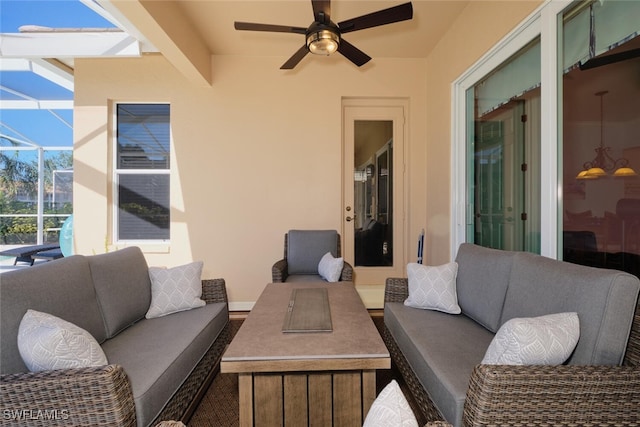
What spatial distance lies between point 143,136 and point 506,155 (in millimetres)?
4105

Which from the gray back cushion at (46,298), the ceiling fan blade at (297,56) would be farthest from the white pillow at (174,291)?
the ceiling fan blade at (297,56)

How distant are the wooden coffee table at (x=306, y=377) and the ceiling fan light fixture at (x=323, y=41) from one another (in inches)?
80.0

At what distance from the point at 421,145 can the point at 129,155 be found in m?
3.81

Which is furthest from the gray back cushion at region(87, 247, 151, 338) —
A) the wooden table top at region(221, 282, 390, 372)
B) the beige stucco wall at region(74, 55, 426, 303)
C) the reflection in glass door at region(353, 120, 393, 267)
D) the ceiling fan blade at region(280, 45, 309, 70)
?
the reflection in glass door at region(353, 120, 393, 267)

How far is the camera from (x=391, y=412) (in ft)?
2.01

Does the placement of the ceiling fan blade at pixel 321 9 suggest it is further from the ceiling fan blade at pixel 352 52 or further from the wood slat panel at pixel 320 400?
the wood slat panel at pixel 320 400

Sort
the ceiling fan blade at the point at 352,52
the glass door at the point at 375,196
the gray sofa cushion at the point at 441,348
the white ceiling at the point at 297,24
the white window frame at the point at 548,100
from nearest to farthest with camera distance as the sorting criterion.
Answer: the gray sofa cushion at the point at 441,348
the white window frame at the point at 548,100
the ceiling fan blade at the point at 352,52
the white ceiling at the point at 297,24
the glass door at the point at 375,196

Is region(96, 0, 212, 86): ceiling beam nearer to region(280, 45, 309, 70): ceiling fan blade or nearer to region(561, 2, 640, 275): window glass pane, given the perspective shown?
region(280, 45, 309, 70): ceiling fan blade

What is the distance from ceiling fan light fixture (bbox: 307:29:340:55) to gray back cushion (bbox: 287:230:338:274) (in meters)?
1.93

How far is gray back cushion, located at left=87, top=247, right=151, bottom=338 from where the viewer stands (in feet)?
5.91

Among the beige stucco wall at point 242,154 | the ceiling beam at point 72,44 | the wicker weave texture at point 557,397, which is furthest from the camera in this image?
the beige stucco wall at point 242,154

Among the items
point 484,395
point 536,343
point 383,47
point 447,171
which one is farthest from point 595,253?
point 383,47

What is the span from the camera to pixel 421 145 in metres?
3.98

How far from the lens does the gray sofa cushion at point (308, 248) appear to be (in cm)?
341
